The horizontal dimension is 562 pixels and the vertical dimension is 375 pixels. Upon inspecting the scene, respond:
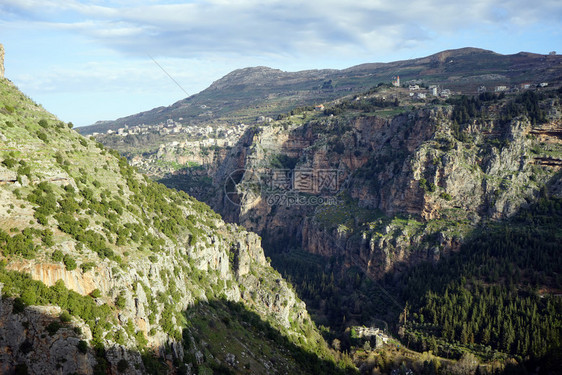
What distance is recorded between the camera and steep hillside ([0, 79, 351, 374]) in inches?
1489

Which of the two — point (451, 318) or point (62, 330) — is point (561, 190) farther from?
point (62, 330)

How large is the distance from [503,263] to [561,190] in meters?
32.3

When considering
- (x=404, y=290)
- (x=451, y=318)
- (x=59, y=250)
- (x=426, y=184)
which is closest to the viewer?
(x=59, y=250)

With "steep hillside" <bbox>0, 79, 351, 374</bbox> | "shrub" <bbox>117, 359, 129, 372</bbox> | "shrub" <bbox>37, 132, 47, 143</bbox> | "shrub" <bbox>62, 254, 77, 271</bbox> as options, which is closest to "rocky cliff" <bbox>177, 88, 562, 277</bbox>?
"steep hillside" <bbox>0, 79, 351, 374</bbox>

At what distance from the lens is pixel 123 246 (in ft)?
177

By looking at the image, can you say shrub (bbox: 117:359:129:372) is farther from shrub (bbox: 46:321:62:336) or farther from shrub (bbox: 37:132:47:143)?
shrub (bbox: 37:132:47:143)

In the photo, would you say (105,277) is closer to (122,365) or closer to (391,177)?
(122,365)

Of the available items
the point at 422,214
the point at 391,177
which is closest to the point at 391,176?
the point at 391,177

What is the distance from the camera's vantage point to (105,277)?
149ft

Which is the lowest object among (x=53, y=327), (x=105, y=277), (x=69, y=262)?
(x=53, y=327)

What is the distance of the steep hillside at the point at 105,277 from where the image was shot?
37.8 metres

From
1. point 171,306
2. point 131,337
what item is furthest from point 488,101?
point 131,337

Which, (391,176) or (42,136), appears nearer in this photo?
(42,136)

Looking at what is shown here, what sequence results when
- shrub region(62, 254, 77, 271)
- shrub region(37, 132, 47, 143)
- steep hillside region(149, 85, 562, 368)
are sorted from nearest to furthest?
shrub region(62, 254, 77, 271)
shrub region(37, 132, 47, 143)
steep hillside region(149, 85, 562, 368)
